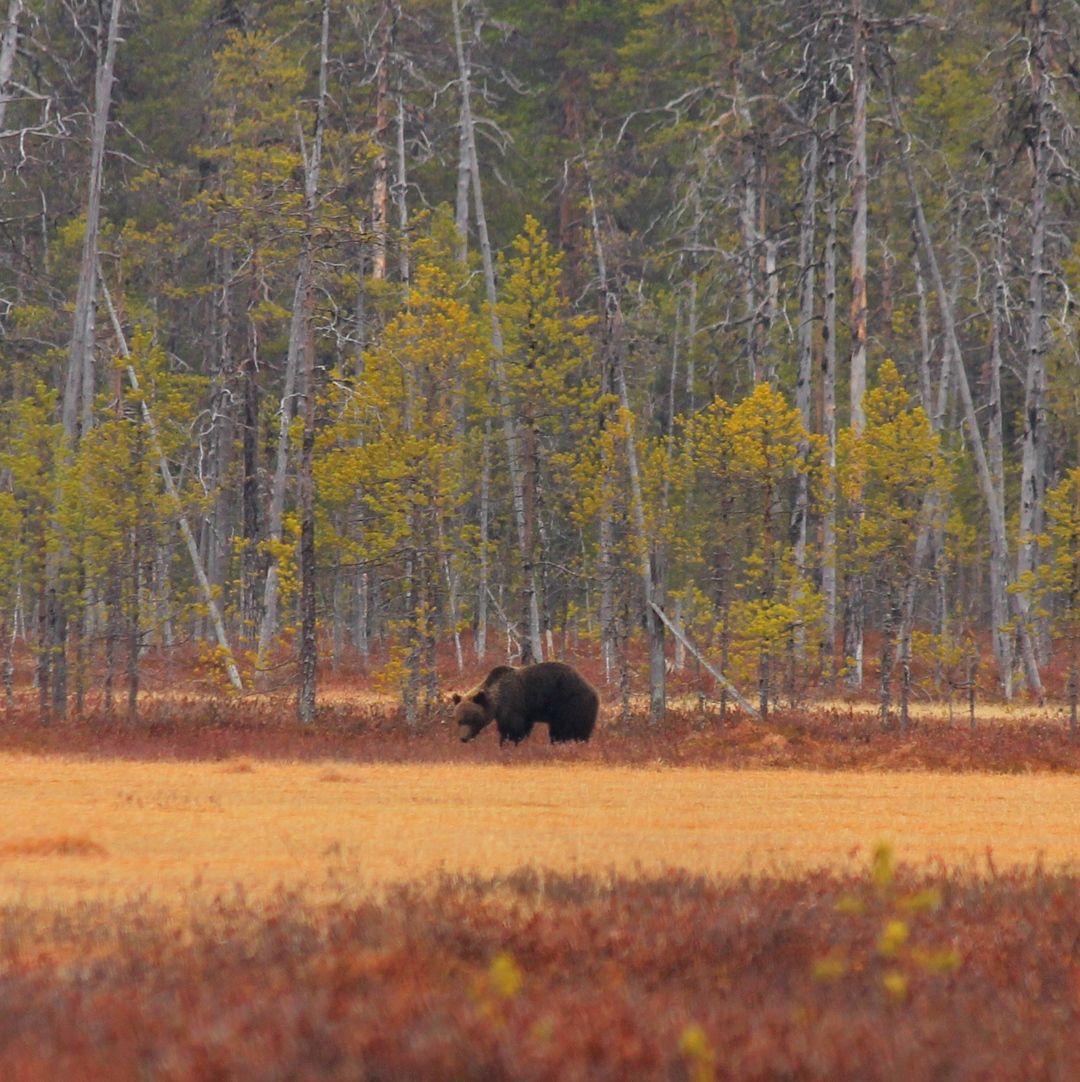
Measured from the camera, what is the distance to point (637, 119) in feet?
181

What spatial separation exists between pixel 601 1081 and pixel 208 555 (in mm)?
56461

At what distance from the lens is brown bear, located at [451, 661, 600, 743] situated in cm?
2786

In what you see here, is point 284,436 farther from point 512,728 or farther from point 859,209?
point 859,209

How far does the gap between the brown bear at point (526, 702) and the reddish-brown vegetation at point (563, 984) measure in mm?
14491

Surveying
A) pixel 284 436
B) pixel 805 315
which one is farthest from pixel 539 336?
pixel 805 315

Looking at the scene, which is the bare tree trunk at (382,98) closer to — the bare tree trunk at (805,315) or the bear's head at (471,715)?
the bare tree trunk at (805,315)

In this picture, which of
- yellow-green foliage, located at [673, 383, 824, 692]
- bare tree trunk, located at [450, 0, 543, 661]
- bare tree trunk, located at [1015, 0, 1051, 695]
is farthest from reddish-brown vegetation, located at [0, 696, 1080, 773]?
bare tree trunk, located at [1015, 0, 1051, 695]

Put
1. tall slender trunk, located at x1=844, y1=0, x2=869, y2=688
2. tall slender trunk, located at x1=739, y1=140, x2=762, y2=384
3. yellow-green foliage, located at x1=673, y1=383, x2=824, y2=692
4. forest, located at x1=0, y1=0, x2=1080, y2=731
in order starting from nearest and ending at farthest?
forest, located at x1=0, y1=0, x2=1080, y2=731, yellow-green foliage, located at x1=673, y1=383, x2=824, y2=692, tall slender trunk, located at x1=844, y1=0, x2=869, y2=688, tall slender trunk, located at x1=739, y1=140, x2=762, y2=384

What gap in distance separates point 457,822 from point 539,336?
1597 centimetres

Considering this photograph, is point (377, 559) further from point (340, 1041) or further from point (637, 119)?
point (637, 119)

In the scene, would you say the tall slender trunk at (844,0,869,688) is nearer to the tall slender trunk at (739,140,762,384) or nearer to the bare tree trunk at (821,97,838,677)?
the bare tree trunk at (821,97,838,677)

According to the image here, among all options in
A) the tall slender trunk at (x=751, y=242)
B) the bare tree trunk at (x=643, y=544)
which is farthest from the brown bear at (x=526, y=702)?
the tall slender trunk at (x=751, y=242)

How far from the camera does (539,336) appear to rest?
3253 cm

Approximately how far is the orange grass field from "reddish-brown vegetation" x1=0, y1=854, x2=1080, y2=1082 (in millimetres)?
1660
